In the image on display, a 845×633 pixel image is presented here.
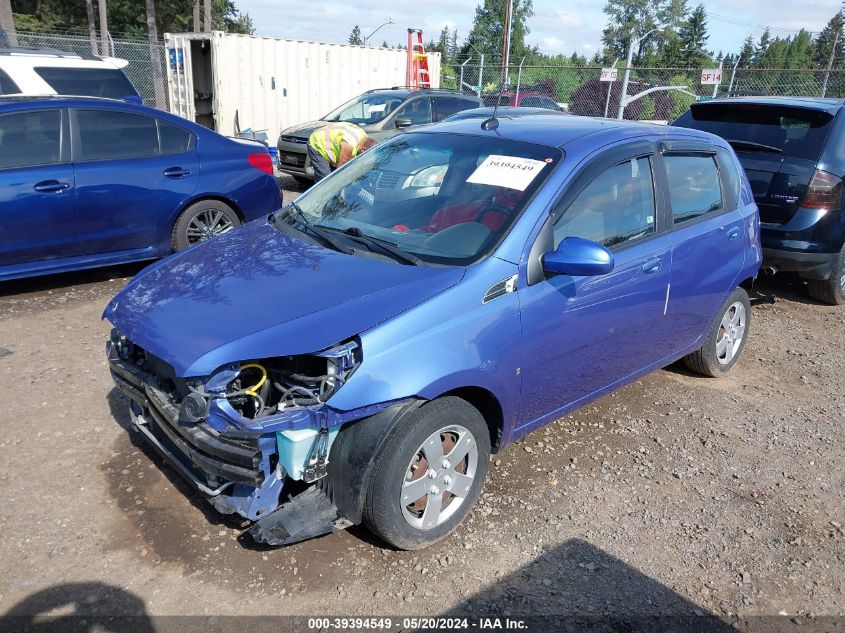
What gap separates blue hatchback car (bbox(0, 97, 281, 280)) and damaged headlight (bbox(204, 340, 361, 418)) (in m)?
3.78

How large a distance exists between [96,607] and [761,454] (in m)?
3.64

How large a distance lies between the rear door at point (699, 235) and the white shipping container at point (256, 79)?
38.8ft

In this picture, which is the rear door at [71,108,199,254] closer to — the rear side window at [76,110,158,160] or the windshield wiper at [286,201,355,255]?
the rear side window at [76,110,158,160]

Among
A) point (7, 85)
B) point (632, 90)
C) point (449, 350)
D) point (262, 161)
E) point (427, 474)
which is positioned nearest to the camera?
point (449, 350)

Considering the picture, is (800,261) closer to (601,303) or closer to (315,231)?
(601,303)

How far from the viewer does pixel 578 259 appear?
3.04 meters

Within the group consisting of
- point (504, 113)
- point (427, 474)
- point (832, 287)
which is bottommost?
point (832, 287)

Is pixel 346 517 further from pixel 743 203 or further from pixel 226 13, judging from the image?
pixel 226 13

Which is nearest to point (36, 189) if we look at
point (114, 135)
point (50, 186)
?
point (50, 186)

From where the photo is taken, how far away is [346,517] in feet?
8.90

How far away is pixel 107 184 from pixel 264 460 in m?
4.21

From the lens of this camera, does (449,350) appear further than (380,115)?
No

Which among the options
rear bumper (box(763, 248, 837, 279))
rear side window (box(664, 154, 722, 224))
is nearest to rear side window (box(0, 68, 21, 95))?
rear side window (box(664, 154, 722, 224))

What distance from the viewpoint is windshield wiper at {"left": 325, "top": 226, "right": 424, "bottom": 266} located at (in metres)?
3.13
